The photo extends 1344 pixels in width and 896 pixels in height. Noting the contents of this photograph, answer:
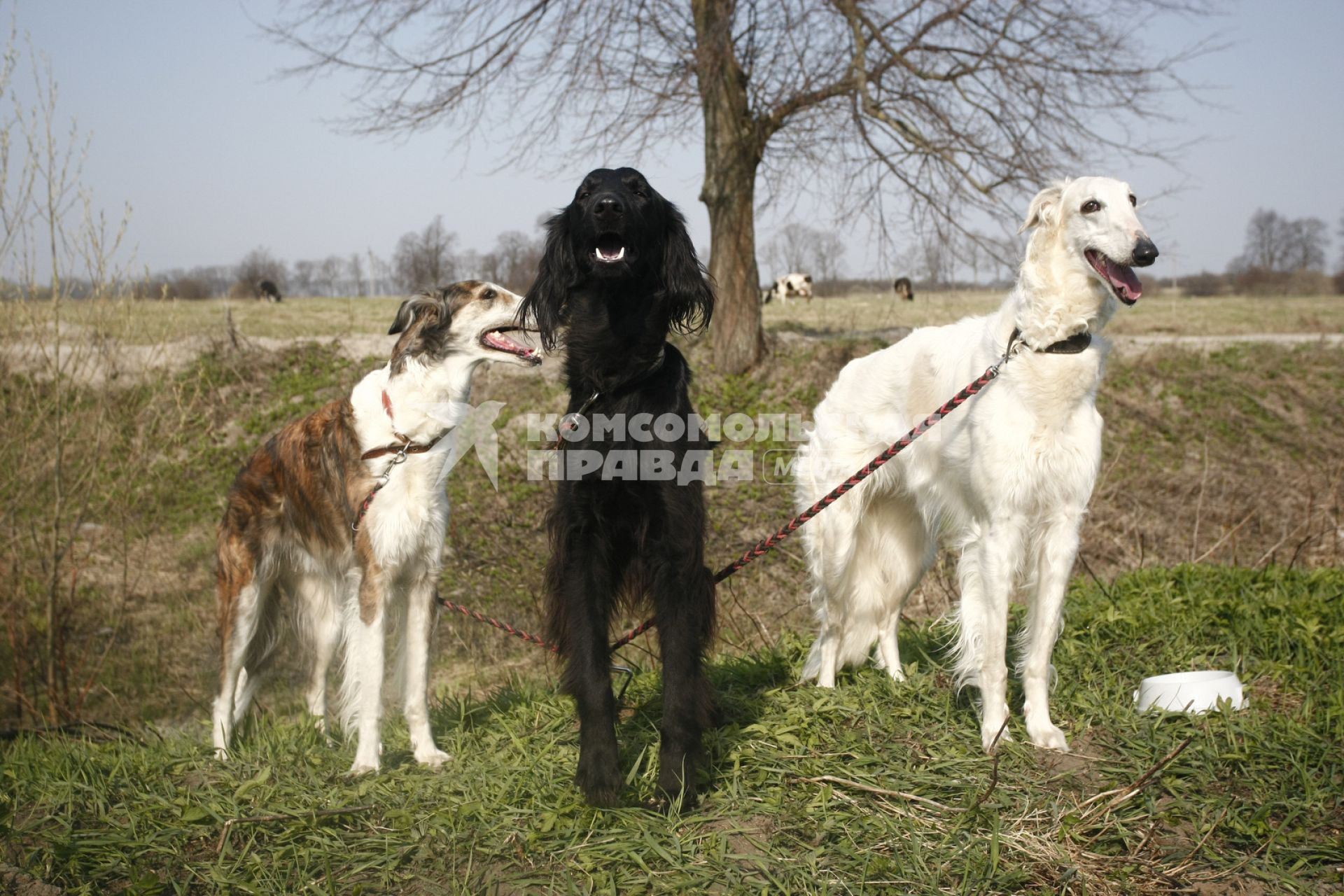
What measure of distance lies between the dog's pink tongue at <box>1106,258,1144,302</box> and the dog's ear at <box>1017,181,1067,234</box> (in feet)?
0.92

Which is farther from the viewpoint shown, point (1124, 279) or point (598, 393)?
point (1124, 279)

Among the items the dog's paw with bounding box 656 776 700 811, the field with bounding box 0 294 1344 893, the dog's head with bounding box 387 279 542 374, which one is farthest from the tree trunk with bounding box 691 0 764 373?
the dog's paw with bounding box 656 776 700 811

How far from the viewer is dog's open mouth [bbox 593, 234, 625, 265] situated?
9.50 ft

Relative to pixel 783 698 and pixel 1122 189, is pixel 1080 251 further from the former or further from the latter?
pixel 783 698

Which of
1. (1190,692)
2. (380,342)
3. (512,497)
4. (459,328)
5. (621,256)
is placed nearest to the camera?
(621,256)

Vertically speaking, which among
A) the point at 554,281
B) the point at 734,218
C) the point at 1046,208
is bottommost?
the point at 554,281

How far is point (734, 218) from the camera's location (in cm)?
1180

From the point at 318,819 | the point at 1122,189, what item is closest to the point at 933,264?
the point at 1122,189

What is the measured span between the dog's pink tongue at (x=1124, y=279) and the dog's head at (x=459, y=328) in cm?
217

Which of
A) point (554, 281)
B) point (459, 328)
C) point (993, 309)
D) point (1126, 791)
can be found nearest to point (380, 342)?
point (993, 309)

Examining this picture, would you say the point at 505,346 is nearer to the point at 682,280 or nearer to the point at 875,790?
the point at 682,280

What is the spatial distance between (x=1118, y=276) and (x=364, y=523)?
2.94 meters

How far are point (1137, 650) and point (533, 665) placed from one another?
3.62m

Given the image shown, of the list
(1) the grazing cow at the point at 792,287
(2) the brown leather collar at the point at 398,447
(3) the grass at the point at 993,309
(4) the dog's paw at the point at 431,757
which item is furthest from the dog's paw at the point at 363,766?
(1) the grazing cow at the point at 792,287
